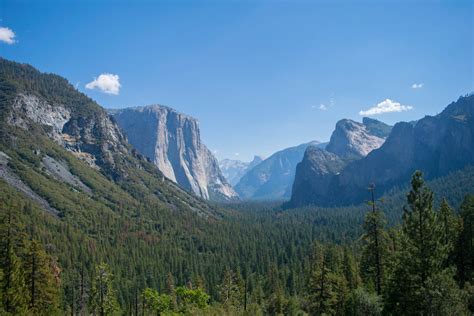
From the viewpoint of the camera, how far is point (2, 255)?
4072 cm

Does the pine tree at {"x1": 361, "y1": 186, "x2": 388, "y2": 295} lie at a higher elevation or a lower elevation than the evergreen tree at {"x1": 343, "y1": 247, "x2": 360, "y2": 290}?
higher

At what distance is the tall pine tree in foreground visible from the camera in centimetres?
3039

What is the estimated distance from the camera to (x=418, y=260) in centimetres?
3189

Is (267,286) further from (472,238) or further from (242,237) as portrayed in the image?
(242,237)

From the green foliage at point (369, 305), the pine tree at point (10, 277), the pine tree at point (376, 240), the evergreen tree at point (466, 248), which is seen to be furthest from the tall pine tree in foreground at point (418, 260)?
the pine tree at point (10, 277)

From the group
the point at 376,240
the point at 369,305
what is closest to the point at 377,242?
the point at 376,240

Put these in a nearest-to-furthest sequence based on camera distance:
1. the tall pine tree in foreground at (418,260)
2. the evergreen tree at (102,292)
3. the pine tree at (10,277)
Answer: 1. the tall pine tree in foreground at (418,260)
2. the pine tree at (10,277)
3. the evergreen tree at (102,292)

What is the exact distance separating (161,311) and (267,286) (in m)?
45.5

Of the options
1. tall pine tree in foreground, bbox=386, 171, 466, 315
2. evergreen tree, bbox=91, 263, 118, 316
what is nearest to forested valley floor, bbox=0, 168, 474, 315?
tall pine tree in foreground, bbox=386, 171, 466, 315

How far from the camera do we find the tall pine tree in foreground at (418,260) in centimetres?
3039

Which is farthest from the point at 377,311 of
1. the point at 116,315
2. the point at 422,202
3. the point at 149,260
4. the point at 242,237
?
the point at 242,237

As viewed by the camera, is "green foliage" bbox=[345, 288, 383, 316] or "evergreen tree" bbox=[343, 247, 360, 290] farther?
"evergreen tree" bbox=[343, 247, 360, 290]

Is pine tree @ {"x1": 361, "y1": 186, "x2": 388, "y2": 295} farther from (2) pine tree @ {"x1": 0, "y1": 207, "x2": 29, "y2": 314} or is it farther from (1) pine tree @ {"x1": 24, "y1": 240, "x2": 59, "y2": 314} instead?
(1) pine tree @ {"x1": 24, "y1": 240, "x2": 59, "y2": 314}

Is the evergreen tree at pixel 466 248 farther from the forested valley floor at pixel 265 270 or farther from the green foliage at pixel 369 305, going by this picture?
the green foliage at pixel 369 305
